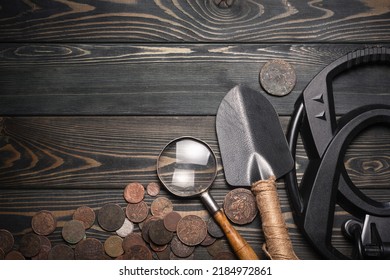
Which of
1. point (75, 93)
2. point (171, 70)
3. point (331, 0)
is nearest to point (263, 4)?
point (331, 0)

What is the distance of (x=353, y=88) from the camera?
1209 mm

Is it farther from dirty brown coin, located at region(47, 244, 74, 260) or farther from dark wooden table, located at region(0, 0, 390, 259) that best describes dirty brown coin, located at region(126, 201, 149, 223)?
dirty brown coin, located at region(47, 244, 74, 260)

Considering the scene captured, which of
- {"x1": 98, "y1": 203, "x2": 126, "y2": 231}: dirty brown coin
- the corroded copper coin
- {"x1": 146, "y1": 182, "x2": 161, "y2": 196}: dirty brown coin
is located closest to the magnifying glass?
{"x1": 146, "y1": 182, "x2": 161, "y2": 196}: dirty brown coin

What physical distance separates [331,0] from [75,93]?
2.62ft

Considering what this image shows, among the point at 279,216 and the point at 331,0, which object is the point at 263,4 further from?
the point at 279,216

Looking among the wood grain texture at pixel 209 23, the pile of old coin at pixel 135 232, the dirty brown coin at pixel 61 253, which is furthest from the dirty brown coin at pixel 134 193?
the wood grain texture at pixel 209 23

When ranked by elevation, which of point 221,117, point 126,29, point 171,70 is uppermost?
point 126,29

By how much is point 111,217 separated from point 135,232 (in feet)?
0.25

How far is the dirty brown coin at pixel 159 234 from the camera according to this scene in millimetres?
1114

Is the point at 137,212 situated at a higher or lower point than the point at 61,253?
higher

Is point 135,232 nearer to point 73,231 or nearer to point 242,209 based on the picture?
point 73,231

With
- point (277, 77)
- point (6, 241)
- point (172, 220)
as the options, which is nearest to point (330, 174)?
point (277, 77)

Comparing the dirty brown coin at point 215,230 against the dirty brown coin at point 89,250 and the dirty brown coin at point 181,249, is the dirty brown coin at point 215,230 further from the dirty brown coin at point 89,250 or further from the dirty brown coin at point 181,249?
the dirty brown coin at point 89,250

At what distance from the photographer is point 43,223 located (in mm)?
1149
